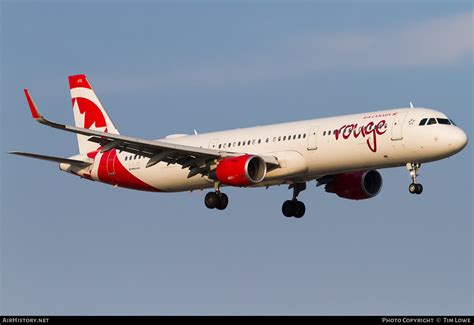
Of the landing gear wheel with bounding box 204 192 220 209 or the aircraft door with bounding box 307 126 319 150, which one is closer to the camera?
the aircraft door with bounding box 307 126 319 150

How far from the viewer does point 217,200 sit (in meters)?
73.9

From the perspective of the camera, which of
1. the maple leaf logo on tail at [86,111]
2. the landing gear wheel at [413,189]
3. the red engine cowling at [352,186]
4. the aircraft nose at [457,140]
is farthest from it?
the maple leaf logo on tail at [86,111]

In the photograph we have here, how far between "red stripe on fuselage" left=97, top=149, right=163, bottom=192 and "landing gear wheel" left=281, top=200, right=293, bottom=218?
25.0 ft

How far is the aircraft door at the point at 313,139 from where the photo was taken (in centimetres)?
7012

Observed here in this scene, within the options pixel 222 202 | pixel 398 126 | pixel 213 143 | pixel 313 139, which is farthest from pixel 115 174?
pixel 398 126

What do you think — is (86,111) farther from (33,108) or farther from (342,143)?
(342,143)

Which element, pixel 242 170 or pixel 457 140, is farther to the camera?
pixel 242 170

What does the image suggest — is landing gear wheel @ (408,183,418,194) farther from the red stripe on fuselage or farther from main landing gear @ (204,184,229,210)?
the red stripe on fuselage

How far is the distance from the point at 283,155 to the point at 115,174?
12.5 metres

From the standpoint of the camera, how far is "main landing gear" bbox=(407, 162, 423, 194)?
67919 mm

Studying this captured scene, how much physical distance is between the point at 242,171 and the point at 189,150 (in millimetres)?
3392

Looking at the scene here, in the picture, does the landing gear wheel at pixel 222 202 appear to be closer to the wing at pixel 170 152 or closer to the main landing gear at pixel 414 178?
the wing at pixel 170 152

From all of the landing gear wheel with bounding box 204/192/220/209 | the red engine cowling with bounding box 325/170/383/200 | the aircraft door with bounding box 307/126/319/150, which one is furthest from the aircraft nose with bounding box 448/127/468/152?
the landing gear wheel with bounding box 204/192/220/209

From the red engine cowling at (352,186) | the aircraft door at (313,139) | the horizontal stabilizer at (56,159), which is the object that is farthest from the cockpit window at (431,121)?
the horizontal stabilizer at (56,159)
